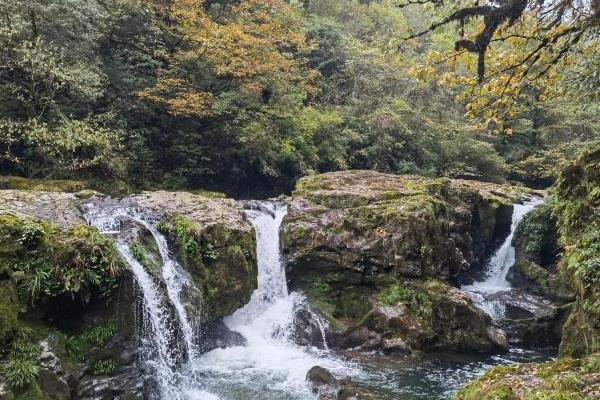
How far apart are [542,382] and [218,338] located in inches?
305

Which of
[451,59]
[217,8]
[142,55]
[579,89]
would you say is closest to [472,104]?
[451,59]

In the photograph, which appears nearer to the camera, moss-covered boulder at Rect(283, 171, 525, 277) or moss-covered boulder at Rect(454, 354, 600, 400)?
moss-covered boulder at Rect(454, 354, 600, 400)

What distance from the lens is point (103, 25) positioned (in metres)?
15.3

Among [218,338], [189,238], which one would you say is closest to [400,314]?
[218,338]

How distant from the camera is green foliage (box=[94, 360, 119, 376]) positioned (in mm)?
7762

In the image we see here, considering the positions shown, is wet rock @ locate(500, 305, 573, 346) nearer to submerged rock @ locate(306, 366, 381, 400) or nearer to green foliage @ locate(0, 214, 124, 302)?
submerged rock @ locate(306, 366, 381, 400)

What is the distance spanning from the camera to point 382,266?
1328 cm

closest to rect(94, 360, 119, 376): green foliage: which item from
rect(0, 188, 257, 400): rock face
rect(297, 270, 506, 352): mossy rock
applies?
rect(0, 188, 257, 400): rock face

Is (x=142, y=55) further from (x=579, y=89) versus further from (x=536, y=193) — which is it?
(x=536, y=193)

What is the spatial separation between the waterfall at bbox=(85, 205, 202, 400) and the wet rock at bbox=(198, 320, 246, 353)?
26.7 inches

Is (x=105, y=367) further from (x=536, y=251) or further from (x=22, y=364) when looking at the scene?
(x=536, y=251)

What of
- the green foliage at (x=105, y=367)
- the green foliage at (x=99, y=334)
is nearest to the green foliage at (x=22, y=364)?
the green foliage at (x=99, y=334)

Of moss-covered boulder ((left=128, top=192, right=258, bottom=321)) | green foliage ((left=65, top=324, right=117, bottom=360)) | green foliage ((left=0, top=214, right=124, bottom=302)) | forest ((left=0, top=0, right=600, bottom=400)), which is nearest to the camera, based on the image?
forest ((left=0, top=0, right=600, bottom=400))

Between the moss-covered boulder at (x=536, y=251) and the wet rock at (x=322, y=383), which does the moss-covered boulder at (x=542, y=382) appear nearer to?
the wet rock at (x=322, y=383)
